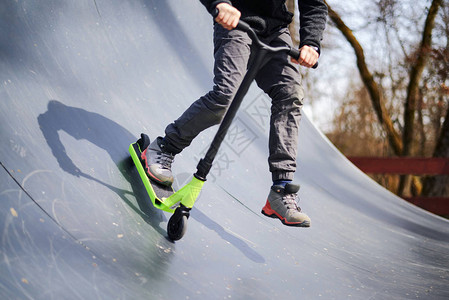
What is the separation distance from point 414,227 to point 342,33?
640cm

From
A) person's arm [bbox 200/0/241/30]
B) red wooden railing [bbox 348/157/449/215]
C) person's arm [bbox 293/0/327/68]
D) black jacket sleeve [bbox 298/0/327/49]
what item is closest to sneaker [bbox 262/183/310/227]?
person's arm [bbox 293/0/327/68]

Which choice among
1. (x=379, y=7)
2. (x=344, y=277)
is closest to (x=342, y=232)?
(x=344, y=277)

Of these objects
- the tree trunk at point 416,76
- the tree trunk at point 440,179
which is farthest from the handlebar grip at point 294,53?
the tree trunk at point 416,76

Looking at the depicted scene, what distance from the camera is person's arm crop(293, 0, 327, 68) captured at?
216cm

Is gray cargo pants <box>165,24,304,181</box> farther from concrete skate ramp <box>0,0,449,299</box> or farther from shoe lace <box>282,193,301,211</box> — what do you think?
concrete skate ramp <box>0,0,449,299</box>

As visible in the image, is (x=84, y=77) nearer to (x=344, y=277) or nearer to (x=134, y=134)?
(x=134, y=134)

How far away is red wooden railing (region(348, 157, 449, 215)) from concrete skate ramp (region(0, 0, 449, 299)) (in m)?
3.42

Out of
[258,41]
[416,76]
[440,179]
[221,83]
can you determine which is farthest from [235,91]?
[416,76]

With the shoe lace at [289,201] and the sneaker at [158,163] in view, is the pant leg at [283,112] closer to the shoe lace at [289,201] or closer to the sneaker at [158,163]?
the shoe lace at [289,201]

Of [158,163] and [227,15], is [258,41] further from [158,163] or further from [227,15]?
[158,163]

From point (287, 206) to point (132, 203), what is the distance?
0.77 meters

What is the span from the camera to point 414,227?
420 centimetres

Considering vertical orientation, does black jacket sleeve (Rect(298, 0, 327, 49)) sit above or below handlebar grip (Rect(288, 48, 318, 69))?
above

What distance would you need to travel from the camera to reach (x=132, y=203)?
2.26 meters
